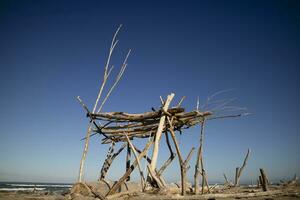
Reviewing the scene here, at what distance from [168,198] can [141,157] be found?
7.33 feet

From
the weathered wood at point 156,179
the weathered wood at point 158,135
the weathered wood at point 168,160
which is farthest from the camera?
the weathered wood at point 168,160

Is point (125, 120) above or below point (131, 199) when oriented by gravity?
above

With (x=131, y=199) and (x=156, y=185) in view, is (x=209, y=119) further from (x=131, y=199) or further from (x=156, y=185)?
(x=131, y=199)

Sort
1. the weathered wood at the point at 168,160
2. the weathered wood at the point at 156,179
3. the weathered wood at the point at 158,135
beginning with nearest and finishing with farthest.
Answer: the weathered wood at the point at 156,179, the weathered wood at the point at 158,135, the weathered wood at the point at 168,160

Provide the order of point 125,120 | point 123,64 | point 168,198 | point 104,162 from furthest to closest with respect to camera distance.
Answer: point 104,162
point 123,64
point 125,120
point 168,198

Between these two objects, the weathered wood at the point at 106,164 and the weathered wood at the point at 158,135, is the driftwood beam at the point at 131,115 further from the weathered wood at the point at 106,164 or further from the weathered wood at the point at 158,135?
the weathered wood at the point at 106,164

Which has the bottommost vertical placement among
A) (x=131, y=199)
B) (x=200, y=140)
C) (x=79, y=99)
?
(x=131, y=199)

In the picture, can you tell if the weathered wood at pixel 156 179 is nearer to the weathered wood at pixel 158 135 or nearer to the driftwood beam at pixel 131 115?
the weathered wood at pixel 158 135

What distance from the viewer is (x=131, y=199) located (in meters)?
5.80

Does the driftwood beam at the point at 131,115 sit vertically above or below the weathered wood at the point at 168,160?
above

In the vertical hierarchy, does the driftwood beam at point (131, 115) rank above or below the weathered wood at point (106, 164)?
above

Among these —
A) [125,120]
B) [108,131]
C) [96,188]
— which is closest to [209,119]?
[125,120]

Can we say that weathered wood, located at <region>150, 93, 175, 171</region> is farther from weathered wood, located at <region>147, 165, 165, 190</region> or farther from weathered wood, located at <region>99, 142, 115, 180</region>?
weathered wood, located at <region>99, 142, 115, 180</region>

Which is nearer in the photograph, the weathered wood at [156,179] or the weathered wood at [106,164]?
the weathered wood at [156,179]
